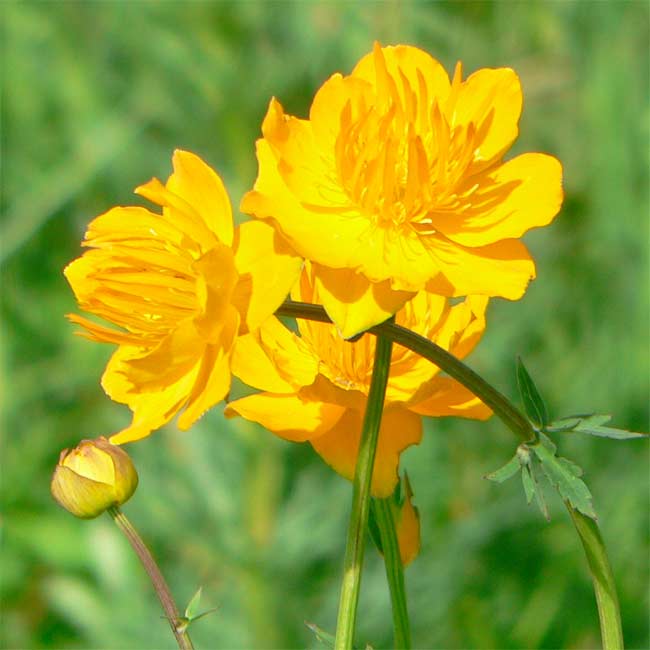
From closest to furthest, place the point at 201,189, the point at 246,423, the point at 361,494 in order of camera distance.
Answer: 1. the point at 361,494
2. the point at 201,189
3. the point at 246,423

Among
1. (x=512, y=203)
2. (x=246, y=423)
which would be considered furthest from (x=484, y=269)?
(x=246, y=423)

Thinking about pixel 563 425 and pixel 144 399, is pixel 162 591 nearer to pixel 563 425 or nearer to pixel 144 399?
pixel 144 399

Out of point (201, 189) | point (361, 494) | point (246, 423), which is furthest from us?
point (246, 423)

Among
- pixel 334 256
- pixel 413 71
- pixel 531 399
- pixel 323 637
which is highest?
pixel 413 71

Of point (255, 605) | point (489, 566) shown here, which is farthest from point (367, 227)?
point (489, 566)

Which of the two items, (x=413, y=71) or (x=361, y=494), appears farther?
(x=413, y=71)

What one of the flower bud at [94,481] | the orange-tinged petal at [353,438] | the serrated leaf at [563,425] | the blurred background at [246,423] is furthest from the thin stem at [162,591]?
the blurred background at [246,423]

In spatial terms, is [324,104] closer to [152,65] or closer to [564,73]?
[152,65]

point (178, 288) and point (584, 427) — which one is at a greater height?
point (178, 288)
